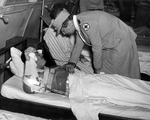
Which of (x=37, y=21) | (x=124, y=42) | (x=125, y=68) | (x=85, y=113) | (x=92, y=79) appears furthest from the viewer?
(x=37, y=21)

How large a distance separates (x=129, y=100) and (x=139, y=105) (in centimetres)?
11

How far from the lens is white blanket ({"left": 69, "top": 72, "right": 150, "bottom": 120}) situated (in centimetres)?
176

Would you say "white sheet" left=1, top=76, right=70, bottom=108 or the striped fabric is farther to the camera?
the striped fabric

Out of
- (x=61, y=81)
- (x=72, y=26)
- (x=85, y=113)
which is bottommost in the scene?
(x=85, y=113)

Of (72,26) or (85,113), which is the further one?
(72,26)

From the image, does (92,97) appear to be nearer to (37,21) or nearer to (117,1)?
A: (37,21)

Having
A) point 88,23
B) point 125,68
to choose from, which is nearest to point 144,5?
point 125,68

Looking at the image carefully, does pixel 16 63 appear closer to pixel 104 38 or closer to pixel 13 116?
pixel 13 116

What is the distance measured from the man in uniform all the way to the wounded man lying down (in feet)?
0.81

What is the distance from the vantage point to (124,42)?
2.39m

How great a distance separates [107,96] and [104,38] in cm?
82

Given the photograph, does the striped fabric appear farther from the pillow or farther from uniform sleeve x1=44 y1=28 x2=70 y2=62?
the pillow

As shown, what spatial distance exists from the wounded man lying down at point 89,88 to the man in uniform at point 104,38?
0.25m

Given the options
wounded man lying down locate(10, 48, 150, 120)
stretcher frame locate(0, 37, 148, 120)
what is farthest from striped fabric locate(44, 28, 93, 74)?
stretcher frame locate(0, 37, 148, 120)
